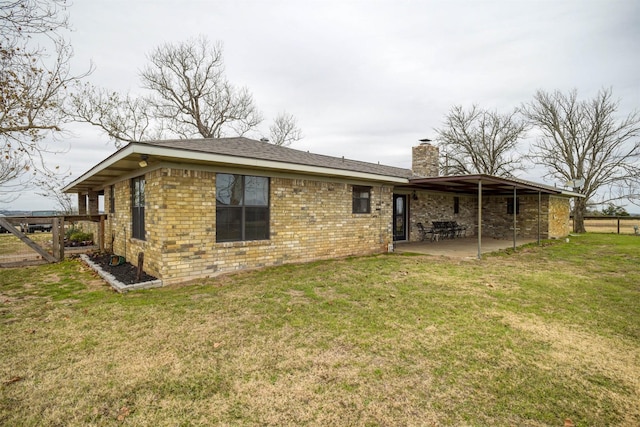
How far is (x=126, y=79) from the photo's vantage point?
1797 cm

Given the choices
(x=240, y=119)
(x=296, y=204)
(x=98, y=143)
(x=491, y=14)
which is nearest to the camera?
(x=296, y=204)

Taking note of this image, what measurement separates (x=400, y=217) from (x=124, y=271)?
10.4 meters

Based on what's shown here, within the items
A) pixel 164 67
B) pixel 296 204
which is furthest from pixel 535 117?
pixel 164 67

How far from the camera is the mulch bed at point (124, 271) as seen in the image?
6.47 meters

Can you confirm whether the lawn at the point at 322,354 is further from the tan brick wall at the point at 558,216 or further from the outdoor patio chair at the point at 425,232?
the tan brick wall at the point at 558,216

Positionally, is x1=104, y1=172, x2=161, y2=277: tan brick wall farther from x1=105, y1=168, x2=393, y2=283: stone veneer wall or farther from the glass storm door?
the glass storm door

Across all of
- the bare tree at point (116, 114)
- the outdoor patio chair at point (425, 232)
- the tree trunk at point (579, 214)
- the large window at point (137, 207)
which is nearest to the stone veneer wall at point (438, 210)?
the outdoor patio chair at point (425, 232)

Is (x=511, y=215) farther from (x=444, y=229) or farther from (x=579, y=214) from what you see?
(x=579, y=214)

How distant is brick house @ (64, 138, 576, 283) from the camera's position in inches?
247

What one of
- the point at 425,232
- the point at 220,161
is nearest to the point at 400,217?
the point at 425,232

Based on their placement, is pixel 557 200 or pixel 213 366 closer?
pixel 213 366

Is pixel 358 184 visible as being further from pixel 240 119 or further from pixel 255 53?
pixel 240 119

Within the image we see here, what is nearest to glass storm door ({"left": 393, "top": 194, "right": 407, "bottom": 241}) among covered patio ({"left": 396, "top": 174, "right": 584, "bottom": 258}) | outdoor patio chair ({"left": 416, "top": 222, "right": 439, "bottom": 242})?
covered patio ({"left": 396, "top": 174, "right": 584, "bottom": 258})

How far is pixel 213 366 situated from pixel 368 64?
520 inches
